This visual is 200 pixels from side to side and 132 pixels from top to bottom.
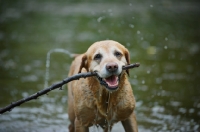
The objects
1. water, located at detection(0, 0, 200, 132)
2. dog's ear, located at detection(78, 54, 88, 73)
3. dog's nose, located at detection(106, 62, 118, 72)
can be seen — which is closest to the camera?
dog's nose, located at detection(106, 62, 118, 72)

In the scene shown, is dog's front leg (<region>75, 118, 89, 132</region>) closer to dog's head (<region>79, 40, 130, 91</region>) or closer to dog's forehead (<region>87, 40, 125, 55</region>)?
dog's head (<region>79, 40, 130, 91</region>)

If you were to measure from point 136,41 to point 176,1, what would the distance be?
28.4ft

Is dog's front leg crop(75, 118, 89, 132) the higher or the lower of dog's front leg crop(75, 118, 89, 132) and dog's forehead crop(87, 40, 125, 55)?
the lower

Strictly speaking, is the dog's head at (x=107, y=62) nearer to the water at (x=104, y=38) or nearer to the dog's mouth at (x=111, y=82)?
the dog's mouth at (x=111, y=82)

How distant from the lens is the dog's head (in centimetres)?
472

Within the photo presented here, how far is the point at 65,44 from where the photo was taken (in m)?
13.6

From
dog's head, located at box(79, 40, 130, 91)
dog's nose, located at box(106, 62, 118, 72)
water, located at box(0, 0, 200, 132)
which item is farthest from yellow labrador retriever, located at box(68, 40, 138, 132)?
water, located at box(0, 0, 200, 132)

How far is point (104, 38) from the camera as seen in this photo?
13.7 m

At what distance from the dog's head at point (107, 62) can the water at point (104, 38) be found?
1.93 metres


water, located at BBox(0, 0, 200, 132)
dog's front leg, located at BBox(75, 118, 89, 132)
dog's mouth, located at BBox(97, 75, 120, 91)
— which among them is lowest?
dog's front leg, located at BBox(75, 118, 89, 132)

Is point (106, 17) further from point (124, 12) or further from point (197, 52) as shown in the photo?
point (197, 52)

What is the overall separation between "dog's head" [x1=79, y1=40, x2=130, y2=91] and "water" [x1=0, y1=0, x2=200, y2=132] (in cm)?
193

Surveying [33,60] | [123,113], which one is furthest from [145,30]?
[123,113]

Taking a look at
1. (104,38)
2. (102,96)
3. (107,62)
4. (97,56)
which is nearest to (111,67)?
(107,62)
